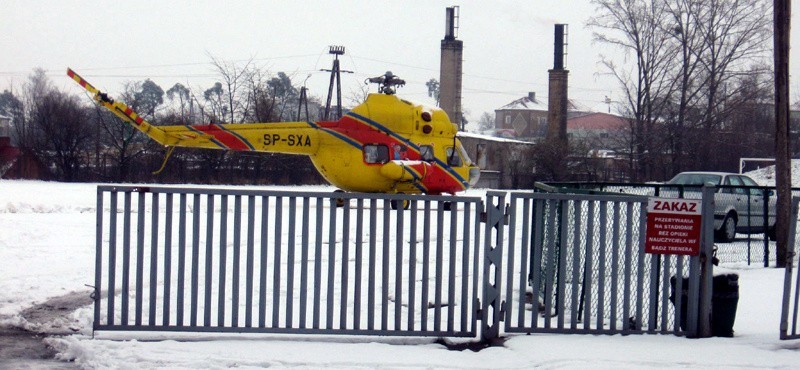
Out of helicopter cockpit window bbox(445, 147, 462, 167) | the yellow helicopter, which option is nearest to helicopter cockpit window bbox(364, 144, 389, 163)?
the yellow helicopter

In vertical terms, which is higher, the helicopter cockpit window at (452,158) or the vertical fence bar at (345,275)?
the helicopter cockpit window at (452,158)

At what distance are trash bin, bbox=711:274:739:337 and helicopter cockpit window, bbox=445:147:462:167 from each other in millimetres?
14373

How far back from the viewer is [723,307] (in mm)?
8695

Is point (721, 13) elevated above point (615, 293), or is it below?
above

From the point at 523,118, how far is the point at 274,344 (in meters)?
120

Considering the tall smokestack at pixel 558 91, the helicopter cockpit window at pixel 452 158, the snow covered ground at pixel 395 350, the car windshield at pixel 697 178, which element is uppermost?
the tall smokestack at pixel 558 91

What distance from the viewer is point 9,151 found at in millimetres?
47656

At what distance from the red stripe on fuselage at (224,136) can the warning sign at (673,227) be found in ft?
42.7

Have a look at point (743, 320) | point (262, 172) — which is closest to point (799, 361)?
point (743, 320)

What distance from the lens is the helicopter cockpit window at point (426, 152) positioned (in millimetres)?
22000

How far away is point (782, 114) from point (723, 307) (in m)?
7.14

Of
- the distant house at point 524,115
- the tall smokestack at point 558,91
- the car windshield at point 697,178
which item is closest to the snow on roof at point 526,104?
the distant house at point 524,115

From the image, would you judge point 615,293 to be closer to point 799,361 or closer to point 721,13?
point 799,361

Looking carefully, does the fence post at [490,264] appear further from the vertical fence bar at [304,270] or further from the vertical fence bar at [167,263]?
the vertical fence bar at [167,263]
